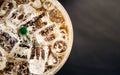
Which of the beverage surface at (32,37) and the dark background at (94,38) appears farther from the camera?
the dark background at (94,38)

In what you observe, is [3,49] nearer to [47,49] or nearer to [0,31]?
[0,31]

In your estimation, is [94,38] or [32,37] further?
[94,38]

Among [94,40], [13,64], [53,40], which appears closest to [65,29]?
[53,40]

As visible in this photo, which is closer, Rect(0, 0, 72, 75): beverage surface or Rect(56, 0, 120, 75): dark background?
Rect(0, 0, 72, 75): beverage surface
